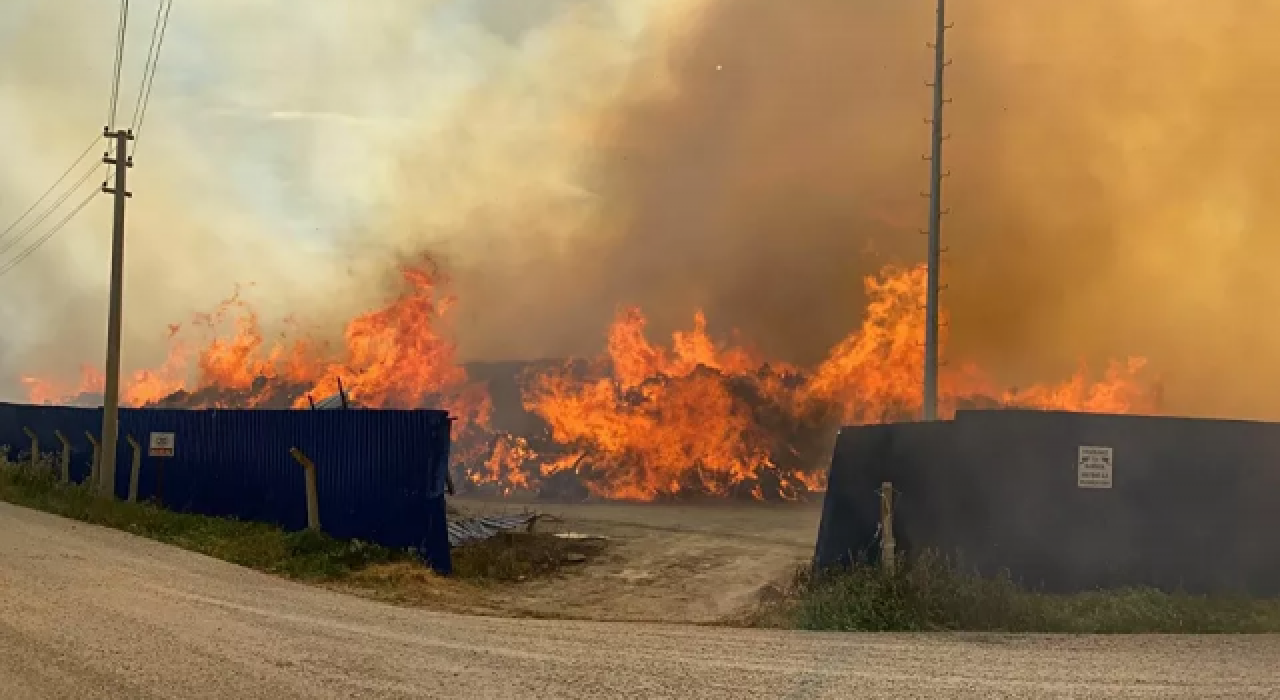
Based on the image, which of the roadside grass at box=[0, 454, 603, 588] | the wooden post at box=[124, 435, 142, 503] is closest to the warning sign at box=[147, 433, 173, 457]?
the wooden post at box=[124, 435, 142, 503]

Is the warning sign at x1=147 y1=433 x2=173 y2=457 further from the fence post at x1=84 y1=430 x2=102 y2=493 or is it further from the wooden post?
the fence post at x1=84 y1=430 x2=102 y2=493

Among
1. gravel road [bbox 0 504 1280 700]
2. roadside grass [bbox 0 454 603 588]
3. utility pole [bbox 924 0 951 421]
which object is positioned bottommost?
roadside grass [bbox 0 454 603 588]

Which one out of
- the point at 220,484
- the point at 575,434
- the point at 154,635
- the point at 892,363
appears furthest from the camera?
the point at 575,434

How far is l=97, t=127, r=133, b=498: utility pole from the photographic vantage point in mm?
21484

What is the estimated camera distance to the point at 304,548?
15773mm

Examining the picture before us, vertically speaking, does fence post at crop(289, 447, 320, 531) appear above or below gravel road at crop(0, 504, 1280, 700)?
above

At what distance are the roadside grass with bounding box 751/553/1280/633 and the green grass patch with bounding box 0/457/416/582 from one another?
24.4 feet

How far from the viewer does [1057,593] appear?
38.8 feet

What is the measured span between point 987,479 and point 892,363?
2540 centimetres

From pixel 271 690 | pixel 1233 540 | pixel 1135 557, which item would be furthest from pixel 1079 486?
pixel 271 690

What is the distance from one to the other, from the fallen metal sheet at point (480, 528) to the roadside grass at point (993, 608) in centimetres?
1059

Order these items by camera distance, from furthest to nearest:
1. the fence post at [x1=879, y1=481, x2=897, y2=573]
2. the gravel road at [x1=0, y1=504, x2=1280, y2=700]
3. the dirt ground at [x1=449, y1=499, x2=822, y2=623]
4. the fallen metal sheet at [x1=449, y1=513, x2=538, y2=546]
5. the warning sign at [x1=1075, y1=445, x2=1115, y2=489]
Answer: the fallen metal sheet at [x1=449, y1=513, x2=538, y2=546]
the dirt ground at [x1=449, y1=499, x2=822, y2=623]
the warning sign at [x1=1075, y1=445, x2=1115, y2=489]
the fence post at [x1=879, y1=481, x2=897, y2=573]
the gravel road at [x1=0, y1=504, x2=1280, y2=700]

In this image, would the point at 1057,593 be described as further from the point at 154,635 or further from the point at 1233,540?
the point at 154,635

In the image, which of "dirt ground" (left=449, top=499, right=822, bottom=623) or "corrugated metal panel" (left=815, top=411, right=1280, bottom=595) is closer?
"corrugated metal panel" (left=815, top=411, right=1280, bottom=595)
